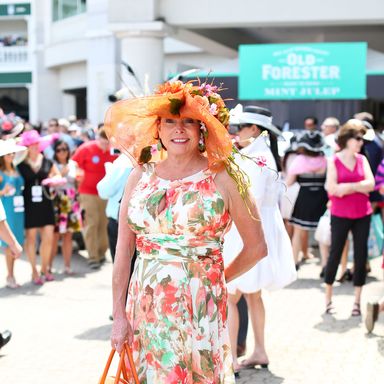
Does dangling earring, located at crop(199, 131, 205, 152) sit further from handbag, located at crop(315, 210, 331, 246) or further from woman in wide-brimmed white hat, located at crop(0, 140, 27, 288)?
handbag, located at crop(315, 210, 331, 246)

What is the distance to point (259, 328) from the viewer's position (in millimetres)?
5980

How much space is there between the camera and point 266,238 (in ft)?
19.1

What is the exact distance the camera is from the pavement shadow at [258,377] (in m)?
5.73

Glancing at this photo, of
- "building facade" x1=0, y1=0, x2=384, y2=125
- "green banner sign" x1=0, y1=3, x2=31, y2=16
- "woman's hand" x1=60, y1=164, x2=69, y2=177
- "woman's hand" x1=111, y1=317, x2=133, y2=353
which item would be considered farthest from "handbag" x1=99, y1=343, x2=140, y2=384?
"green banner sign" x1=0, y1=3, x2=31, y2=16

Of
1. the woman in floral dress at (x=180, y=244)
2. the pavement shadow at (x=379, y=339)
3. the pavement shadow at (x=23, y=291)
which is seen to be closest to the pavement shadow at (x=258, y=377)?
the pavement shadow at (x=379, y=339)

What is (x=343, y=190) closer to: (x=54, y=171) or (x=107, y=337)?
(x=107, y=337)

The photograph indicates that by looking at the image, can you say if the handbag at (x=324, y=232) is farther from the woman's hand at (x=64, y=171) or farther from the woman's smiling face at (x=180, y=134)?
the woman's smiling face at (x=180, y=134)

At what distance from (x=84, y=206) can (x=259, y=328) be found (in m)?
5.16

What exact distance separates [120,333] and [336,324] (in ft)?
13.9

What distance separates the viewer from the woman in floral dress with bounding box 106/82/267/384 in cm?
354

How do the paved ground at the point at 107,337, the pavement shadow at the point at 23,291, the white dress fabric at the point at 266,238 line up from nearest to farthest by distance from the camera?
the white dress fabric at the point at 266,238 → the paved ground at the point at 107,337 → the pavement shadow at the point at 23,291

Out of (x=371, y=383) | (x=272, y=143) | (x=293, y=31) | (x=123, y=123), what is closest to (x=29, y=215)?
(x=272, y=143)

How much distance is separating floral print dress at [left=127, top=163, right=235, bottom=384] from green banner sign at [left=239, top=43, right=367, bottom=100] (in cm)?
1079

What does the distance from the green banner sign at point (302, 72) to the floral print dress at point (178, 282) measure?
10790 mm
